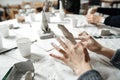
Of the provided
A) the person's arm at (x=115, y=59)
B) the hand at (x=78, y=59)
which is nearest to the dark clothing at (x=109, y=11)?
the person's arm at (x=115, y=59)

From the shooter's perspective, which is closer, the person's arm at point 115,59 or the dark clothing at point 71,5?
A: the person's arm at point 115,59

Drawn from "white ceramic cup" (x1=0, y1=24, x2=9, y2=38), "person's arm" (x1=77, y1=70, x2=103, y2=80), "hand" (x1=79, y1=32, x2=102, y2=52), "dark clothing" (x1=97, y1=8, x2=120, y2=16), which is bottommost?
"person's arm" (x1=77, y1=70, x2=103, y2=80)

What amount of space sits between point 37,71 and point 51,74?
8cm

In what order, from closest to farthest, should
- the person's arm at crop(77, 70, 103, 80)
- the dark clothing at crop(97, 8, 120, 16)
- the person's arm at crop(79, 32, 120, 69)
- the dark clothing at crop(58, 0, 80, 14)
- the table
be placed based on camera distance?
the person's arm at crop(77, 70, 103, 80), the table, the person's arm at crop(79, 32, 120, 69), the dark clothing at crop(97, 8, 120, 16), the dark clothing at crop(58, 0, 80, 14)

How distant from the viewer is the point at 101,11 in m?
1.87

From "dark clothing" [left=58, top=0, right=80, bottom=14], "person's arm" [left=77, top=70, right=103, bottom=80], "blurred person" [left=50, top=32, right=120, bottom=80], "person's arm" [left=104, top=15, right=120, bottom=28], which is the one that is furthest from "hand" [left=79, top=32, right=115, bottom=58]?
"dark clothing" [left=58, top=0, right=80, bottom=14]

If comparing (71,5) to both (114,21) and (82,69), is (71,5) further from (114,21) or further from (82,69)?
(82,69)

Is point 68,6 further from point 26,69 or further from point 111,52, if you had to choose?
point 26,69

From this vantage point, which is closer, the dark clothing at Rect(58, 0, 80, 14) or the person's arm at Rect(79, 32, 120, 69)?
the person's arm at Rect(79, 32, 120, 69)

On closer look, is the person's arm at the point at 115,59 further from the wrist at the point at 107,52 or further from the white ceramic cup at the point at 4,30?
the white ceramic cup at the point at 4,30

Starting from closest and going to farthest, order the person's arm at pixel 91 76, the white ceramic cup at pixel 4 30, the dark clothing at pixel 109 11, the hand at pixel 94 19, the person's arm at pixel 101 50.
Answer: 1. the person's arm at pixel 91 76
2. the person's arm at pixel 101 50
3. the white ceramic cup at pixel 4 30
4. the hand at pixel 94 19
5. the dark clothing at pixel 109 11

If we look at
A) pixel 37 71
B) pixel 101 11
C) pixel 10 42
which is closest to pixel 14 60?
pixel 37 71

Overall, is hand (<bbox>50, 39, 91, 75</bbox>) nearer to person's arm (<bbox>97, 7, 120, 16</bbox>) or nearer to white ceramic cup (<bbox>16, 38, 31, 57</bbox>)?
white ceramic cup (<bbox>16, 38, 31, 57</bbox>)

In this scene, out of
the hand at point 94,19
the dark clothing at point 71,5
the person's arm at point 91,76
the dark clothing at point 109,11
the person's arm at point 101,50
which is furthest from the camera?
the dark clothing at point 71,5
